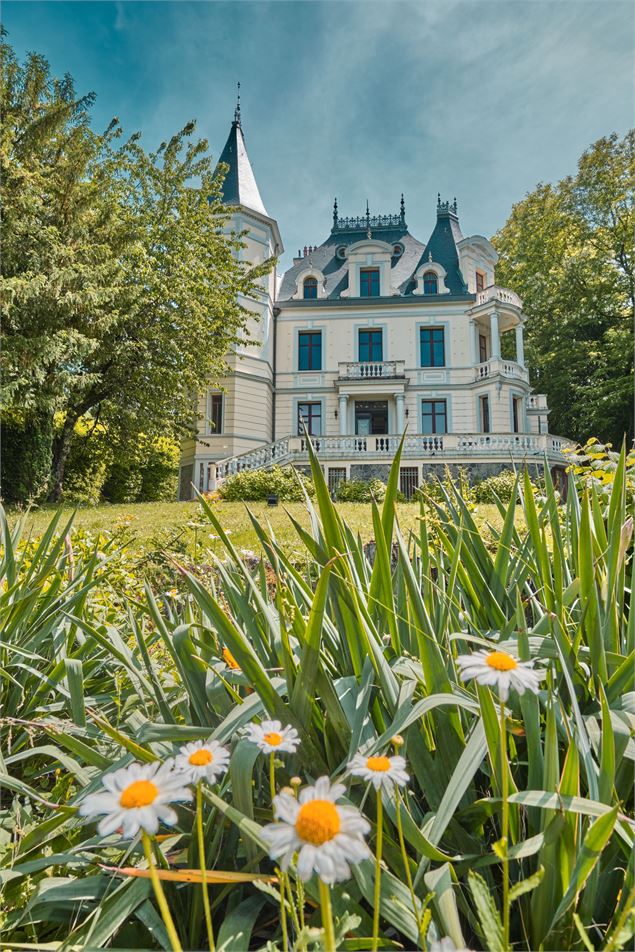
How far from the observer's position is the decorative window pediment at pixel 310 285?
75.2 ft

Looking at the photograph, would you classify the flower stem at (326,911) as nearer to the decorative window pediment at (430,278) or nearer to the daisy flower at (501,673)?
the daisy flower at (501,673)

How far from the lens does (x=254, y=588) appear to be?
107 centimetres

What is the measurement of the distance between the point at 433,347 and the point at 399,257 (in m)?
5.71

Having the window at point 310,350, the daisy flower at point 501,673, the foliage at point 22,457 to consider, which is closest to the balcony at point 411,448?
the window at point 310,350

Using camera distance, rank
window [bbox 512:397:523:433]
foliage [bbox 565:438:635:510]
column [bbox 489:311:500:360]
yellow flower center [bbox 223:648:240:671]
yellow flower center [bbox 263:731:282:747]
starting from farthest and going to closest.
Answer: window [bbox 512:397:523:433]
column [bbox 489:311:500:360]
foliage [bbox 565:438:635:510]
yellow flower center [bbox 223:648:240:671]
yellow flower center [bbox 263:731:282:747]

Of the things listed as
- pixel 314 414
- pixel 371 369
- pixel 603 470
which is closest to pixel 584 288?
pixel 371 369

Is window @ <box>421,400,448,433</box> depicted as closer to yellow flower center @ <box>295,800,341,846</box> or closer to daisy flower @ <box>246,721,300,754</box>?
daisy flower @ <box>246,721,300,754</box>

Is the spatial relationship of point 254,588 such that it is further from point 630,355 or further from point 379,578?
point 630,355

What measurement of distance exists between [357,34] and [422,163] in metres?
1.37

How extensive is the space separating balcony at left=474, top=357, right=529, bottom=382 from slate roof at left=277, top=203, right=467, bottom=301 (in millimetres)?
3838

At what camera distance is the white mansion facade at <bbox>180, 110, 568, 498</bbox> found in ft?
67.6

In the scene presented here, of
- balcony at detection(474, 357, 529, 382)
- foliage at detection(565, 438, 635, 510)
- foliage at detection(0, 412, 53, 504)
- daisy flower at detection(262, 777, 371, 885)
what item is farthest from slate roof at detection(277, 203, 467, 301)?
daisy flower at detection(262, 777, 371, 885)

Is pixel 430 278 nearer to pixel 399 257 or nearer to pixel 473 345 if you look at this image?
pixel 399 257

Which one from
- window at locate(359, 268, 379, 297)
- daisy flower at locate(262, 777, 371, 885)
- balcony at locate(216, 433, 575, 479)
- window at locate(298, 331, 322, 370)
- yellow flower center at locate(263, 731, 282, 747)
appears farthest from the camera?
window at locate(359, 268, 379, 297)
